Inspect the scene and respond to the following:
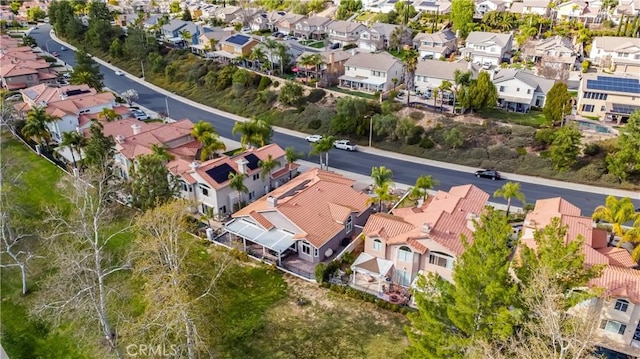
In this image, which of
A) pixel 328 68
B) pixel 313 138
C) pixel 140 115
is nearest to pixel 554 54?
pixel 328 68

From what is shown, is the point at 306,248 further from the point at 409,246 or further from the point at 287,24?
the point at 287,24

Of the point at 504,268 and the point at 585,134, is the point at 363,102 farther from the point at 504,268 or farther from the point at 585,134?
the point at 504,268

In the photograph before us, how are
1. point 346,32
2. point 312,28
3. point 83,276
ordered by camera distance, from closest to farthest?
point 83,276 < point 346,32 < point 312,28

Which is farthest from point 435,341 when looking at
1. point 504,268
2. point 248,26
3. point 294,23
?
point 248,26

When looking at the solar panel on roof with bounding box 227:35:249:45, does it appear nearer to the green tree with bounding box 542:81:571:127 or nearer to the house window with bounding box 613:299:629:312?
the green tree with bounding box 542:81:571:127

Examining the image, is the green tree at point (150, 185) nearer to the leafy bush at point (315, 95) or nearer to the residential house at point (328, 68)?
the leafy bush at point (315, 95)

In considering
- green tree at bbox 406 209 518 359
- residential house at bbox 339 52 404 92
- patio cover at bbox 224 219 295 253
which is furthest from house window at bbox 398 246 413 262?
residential house at bbox 339 52 404 92
